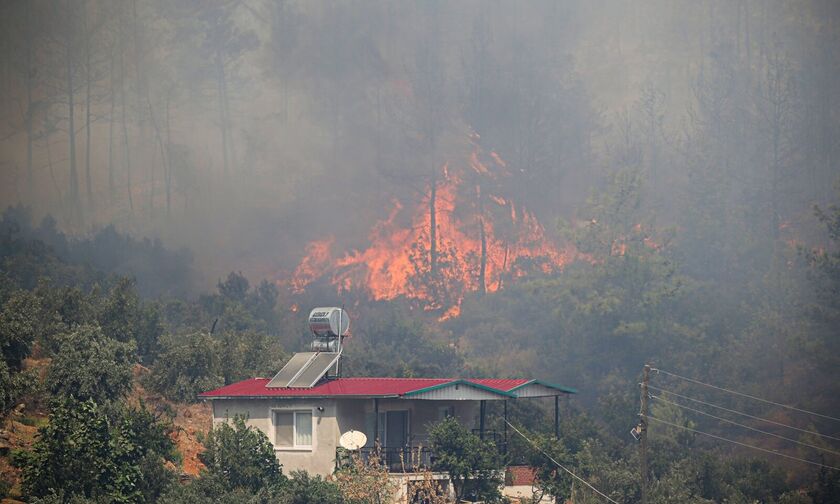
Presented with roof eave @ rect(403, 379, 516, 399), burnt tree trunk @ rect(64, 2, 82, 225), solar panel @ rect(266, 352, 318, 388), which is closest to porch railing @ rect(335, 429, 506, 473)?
roof eave @ rect(403, 379, 516, 399)

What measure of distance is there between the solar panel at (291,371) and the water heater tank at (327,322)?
1.20 metres

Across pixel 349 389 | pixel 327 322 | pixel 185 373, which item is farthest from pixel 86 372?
pixel 349 389

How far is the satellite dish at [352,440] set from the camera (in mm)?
48156

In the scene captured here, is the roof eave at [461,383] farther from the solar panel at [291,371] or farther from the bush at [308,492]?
the solar panel at [291,371]

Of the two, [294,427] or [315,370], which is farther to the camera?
[315,370]

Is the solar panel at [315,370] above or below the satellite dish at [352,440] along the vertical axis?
above

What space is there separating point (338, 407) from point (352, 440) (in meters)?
1.86

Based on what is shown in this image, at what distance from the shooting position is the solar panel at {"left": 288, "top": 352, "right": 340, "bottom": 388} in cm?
5128

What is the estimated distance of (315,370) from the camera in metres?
52.5

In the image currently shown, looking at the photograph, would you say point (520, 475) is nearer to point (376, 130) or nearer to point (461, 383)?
point (461, 383)

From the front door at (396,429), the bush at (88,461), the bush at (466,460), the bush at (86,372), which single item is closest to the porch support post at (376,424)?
the front door at (396,429)

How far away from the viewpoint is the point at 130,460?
4466 centimetres

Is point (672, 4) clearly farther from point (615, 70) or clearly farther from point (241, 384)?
point (241, 384)

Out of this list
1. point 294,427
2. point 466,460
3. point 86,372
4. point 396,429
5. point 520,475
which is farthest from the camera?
point 86,372
